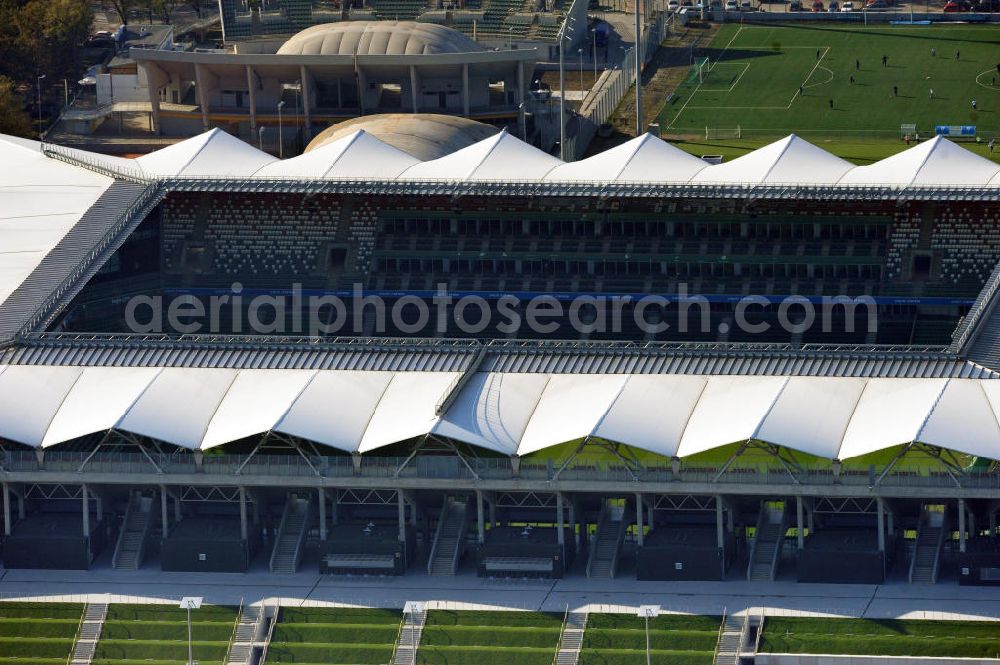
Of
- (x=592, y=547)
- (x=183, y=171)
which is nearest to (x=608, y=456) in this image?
(x=592, y=547)

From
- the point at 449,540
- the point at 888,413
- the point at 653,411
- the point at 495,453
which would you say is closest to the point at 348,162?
the point at 495,453

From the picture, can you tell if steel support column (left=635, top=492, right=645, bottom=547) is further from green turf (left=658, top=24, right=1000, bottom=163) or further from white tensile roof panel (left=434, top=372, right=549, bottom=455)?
green turf (left=658, top=24, right=1000, bottom=163)

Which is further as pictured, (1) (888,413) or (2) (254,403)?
(2) (254,403)

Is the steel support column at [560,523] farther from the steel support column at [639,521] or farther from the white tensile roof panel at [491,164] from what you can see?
the white tensile roof panel at [491,164]

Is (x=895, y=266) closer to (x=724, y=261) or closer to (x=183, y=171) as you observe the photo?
(x=724, y=261)

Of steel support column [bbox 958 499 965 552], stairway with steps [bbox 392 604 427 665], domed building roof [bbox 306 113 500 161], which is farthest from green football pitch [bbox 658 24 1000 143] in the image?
stairway with steps [bbox 392 604 427 665]

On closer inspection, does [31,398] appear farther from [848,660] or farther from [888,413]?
[848,660]
